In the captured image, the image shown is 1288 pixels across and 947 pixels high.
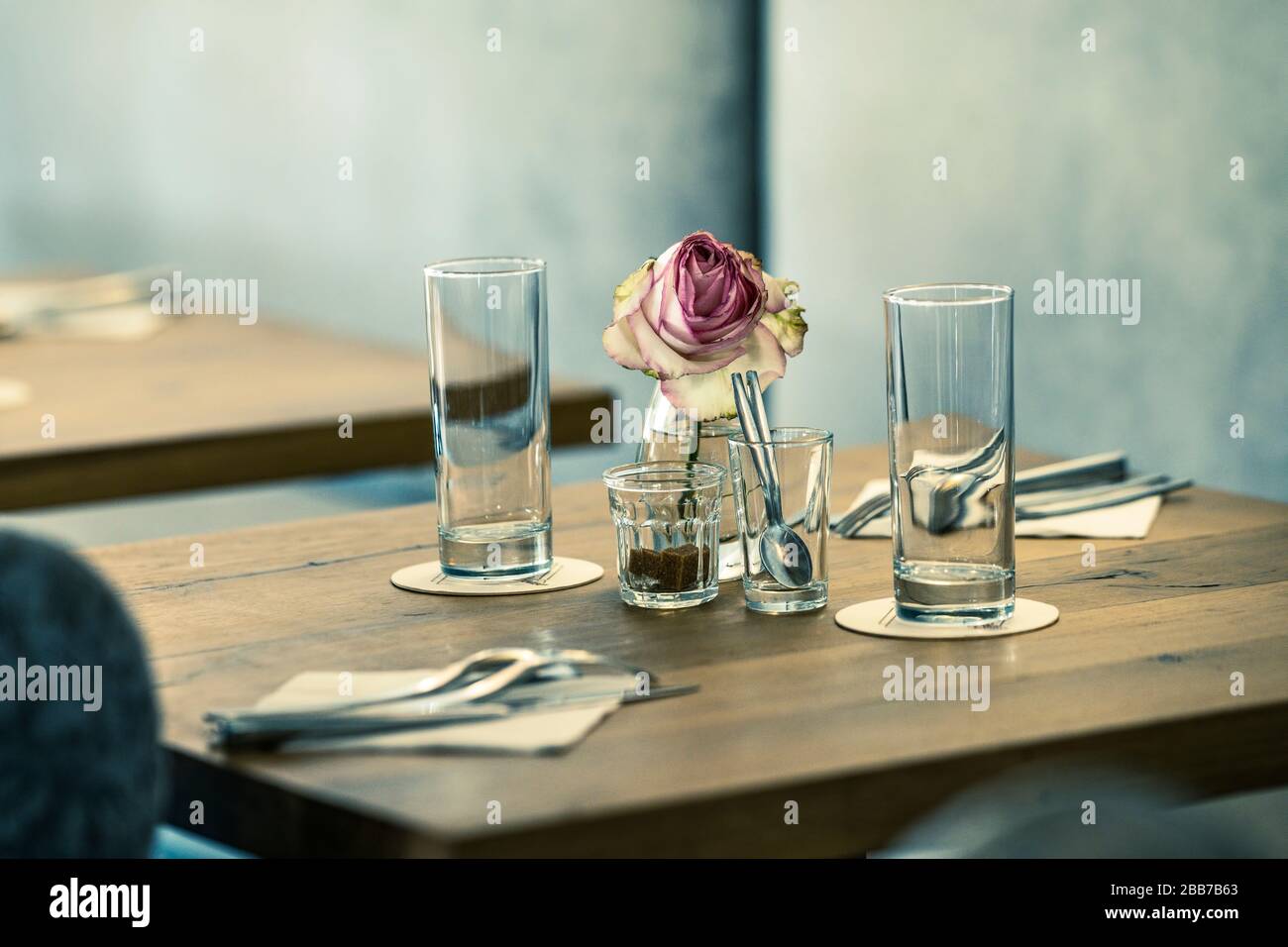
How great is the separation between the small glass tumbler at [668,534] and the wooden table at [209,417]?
92 cm

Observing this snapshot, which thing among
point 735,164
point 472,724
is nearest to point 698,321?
point 472,724

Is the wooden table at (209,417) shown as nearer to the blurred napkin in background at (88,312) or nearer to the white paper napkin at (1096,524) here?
the blurred napkin in background at (88,312)

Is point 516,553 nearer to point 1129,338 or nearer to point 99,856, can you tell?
point 99,856

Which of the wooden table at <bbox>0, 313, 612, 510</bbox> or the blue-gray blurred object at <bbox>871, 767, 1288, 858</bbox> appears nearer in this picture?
the blue-gray blurred object at <bbox>871, 767, 1288, 858</bbox>

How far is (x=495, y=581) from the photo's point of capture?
1183 mm

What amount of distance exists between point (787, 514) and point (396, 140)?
10.0ft

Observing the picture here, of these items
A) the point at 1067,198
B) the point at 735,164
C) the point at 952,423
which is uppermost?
the point at 735,164

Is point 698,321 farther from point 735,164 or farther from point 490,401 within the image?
point 735,164

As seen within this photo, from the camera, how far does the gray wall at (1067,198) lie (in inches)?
88.0

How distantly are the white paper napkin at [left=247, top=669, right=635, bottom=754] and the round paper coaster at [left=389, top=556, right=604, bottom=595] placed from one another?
8.0 inches

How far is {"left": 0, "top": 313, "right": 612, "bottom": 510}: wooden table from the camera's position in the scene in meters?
1.85

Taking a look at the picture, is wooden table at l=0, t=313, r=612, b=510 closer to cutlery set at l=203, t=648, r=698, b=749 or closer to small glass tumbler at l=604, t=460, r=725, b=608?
small glass tumbler at l=604, t=460, r=725, b=608

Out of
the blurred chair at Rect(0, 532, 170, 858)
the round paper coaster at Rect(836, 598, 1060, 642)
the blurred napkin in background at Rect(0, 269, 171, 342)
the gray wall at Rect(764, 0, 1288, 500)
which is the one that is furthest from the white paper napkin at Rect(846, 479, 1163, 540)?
the blurred napkin in background at Rect(0, 269, 171, 342)
